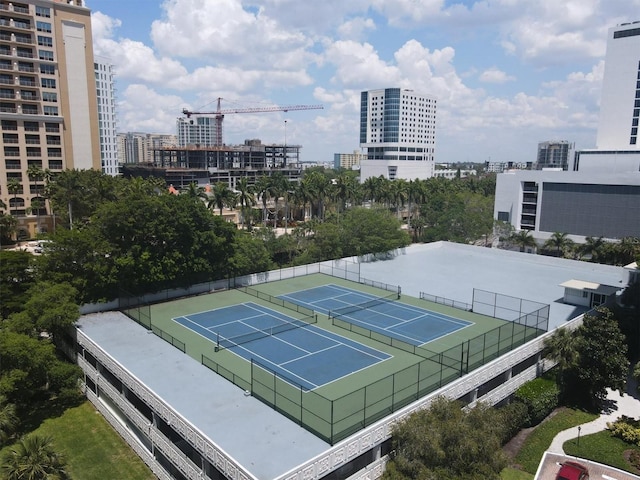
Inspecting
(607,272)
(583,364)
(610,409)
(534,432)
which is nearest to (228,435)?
(534,432)

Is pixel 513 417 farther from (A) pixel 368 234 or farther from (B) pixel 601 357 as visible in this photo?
(A) pixel 368 234

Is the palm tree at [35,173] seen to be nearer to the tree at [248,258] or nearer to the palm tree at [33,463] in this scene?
the tree at [248,258]

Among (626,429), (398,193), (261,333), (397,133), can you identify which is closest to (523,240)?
(398,193)

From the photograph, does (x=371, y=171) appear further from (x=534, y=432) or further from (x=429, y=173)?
(x=534, y=432)

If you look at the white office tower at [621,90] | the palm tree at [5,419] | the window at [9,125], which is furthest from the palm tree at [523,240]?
the window at [9,125]

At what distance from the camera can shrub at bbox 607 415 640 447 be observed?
88.4 ft

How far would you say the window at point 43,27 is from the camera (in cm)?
7288

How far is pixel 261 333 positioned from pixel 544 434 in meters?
18.9

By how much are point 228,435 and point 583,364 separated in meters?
21.8

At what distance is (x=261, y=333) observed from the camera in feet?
114

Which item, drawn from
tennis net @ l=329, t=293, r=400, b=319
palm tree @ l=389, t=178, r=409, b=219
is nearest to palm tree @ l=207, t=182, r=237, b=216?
palm tree @ l=389, t=178, r=409, b=219

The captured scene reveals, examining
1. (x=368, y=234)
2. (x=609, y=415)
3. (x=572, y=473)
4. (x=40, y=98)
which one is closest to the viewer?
(x=572, y=473)

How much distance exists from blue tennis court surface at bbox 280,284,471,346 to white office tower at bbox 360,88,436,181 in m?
112

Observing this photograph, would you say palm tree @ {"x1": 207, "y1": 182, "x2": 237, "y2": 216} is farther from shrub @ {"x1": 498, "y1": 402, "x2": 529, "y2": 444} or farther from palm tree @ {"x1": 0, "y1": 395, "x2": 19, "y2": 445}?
shrub @ {"x1": 498, "y1": 402, "x2": 529, "y2": 444}
